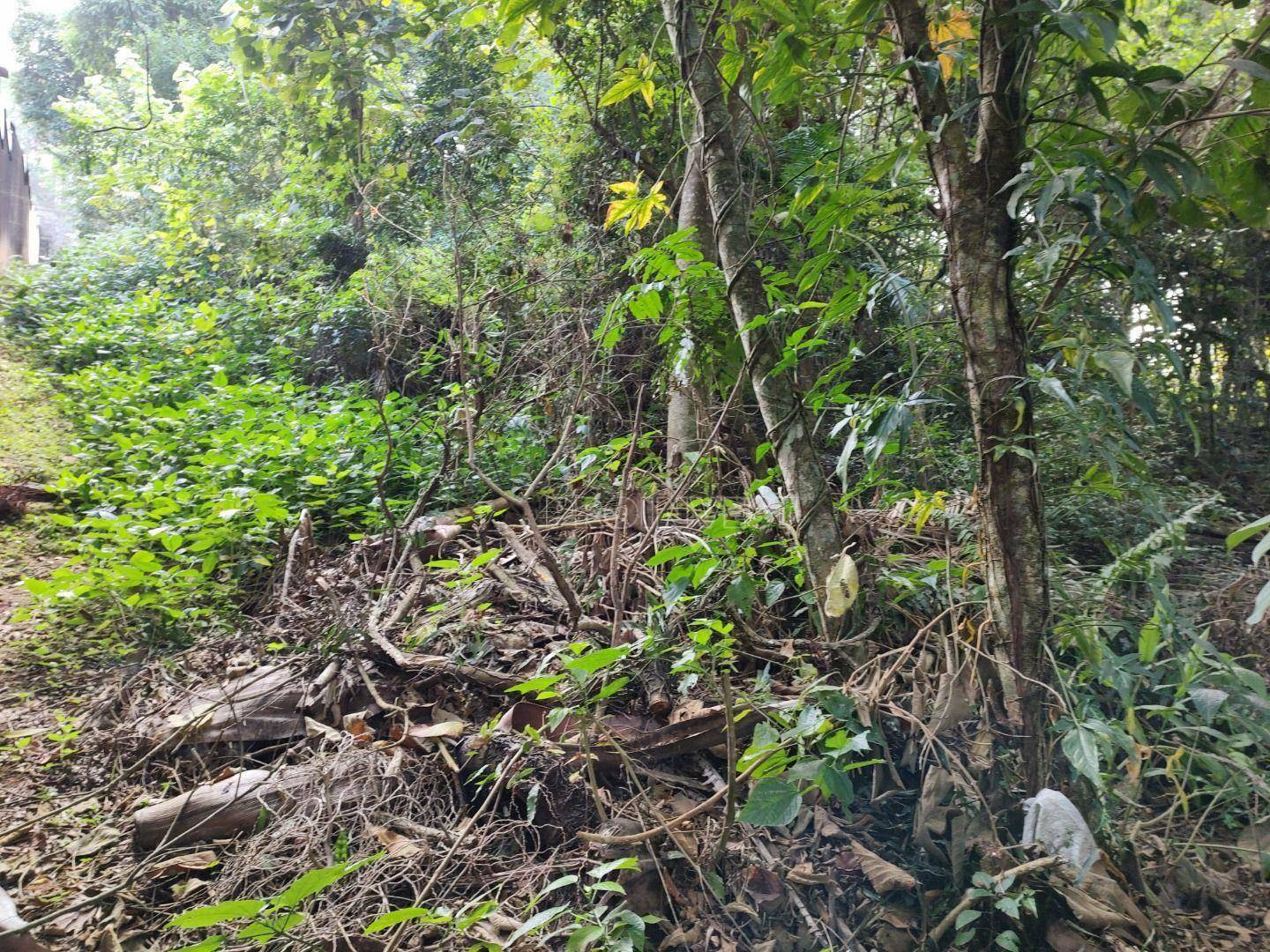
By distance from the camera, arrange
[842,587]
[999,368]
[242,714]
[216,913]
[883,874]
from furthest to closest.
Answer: [242,714], [842,587], [999,368], [883,874], [216,913]

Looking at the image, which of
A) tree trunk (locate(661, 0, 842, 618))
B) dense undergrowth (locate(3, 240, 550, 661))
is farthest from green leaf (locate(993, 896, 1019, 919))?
dense undergrowth (locate(3, 240, 550, 661))

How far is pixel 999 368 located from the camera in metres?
1.94

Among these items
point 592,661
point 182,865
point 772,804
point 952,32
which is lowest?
point 182,865

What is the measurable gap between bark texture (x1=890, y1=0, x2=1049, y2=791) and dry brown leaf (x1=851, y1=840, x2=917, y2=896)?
0.40 metres

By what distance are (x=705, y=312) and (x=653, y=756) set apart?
4.83ft

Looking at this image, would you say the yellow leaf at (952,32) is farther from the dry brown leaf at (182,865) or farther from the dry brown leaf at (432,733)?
the dry brown leaf at (182,865)

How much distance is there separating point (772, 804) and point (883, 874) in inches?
16.5

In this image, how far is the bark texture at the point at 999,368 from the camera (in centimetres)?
192

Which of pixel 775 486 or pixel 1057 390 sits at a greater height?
pixel 1057 390

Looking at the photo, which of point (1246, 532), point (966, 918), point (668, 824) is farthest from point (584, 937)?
point (1246, 532)

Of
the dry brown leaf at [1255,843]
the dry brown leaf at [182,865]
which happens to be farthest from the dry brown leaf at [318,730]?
the dry brown leaf at [1255,843]

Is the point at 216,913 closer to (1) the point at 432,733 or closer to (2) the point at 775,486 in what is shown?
(1) the point at 432,733

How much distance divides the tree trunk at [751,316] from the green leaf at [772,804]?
71 cm

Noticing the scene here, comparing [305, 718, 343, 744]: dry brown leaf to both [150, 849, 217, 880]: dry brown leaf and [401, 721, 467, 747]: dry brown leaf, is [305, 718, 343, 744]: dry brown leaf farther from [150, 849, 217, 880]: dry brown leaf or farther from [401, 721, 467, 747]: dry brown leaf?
[150, 849, 217, 880]: dry brown leaf
